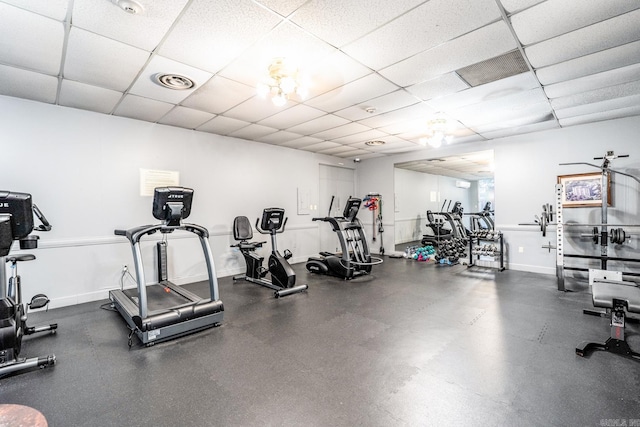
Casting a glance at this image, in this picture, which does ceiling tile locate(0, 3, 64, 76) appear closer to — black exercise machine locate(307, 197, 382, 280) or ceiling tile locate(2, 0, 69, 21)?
ceiling tile locate(2, 0, 69, 21)

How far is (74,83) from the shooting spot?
3.34 m

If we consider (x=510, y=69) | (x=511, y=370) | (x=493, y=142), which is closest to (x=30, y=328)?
(x=511, y=370)

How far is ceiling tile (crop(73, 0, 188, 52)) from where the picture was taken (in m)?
2.08

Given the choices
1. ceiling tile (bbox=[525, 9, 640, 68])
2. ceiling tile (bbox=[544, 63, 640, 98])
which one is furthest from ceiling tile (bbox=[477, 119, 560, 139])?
ceiling tile (bbox=[525, 9, 640, 68])

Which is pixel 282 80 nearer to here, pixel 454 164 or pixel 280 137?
pixel 280 137

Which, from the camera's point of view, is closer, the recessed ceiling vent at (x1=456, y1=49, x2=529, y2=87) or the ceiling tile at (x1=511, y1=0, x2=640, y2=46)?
the ceiling tile at (x1=511, y1=0, x2=640, y2=46)

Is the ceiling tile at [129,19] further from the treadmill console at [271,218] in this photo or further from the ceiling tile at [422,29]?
the treadmill console at [271,218]

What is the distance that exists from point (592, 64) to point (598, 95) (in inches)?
47.5

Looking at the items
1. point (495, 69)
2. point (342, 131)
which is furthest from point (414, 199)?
point (495, 69)

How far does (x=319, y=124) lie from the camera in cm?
504

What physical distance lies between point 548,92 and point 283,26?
355cm

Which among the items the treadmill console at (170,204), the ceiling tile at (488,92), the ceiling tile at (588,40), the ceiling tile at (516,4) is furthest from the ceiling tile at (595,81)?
the treadmill console at (170,204)

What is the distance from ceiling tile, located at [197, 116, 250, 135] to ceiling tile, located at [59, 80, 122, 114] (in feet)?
4.45

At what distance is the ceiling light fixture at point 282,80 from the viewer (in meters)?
2.92
